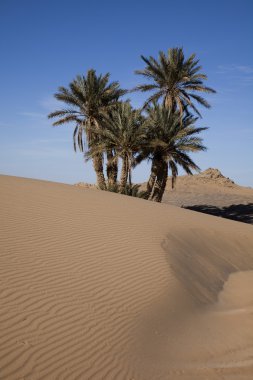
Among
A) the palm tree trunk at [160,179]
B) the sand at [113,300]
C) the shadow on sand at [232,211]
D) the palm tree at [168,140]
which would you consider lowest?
the sand at [113,300]

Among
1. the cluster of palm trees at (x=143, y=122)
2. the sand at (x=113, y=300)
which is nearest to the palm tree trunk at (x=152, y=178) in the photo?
the cluster of palm trees at (x=143, y=122)

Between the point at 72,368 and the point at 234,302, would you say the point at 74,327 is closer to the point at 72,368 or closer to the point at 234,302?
the point at 72,368

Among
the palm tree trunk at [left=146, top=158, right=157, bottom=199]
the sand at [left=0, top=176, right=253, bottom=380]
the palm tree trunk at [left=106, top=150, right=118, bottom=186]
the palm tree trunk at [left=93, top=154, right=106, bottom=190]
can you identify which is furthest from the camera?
the palm tree trunk at [left=106, top=150, right=118, bottom=186]

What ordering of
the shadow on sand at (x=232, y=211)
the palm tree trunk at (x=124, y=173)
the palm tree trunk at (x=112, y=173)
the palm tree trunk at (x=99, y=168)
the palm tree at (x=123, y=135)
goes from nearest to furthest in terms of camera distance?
the palm tree at (x=123, y=135), the palm tree trunk at (x=124, y=173), the palm tree trunk at (x=99, y=168), the palm tree trunk at (x=112, y=173), the shadow on sand at (x=232, y=211)

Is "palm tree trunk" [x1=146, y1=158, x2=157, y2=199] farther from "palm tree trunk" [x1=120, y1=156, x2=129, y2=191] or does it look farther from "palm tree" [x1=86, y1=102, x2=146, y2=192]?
"palm tree trunk" [x1=120, y1=156, x2=129, y2=191]

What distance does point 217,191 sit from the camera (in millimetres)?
35250

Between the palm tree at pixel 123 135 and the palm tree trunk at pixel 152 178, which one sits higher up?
the palm tree at pixel 123 135

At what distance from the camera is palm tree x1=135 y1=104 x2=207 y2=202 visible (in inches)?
784

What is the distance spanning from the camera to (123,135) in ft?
63.6

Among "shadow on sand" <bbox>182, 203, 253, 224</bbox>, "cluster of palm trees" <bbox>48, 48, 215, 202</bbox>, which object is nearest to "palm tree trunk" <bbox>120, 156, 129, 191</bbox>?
"cluster of palm trees" <bbox>48, 48, 215, 202</bbox>

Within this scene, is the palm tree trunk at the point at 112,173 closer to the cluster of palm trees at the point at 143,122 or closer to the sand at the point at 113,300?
the cluster of palm trees at the point at 143,122

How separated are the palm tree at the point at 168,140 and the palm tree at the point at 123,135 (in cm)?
62

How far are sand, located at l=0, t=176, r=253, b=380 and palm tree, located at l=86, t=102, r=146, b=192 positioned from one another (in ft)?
34.0

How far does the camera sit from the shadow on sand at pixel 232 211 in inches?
952
